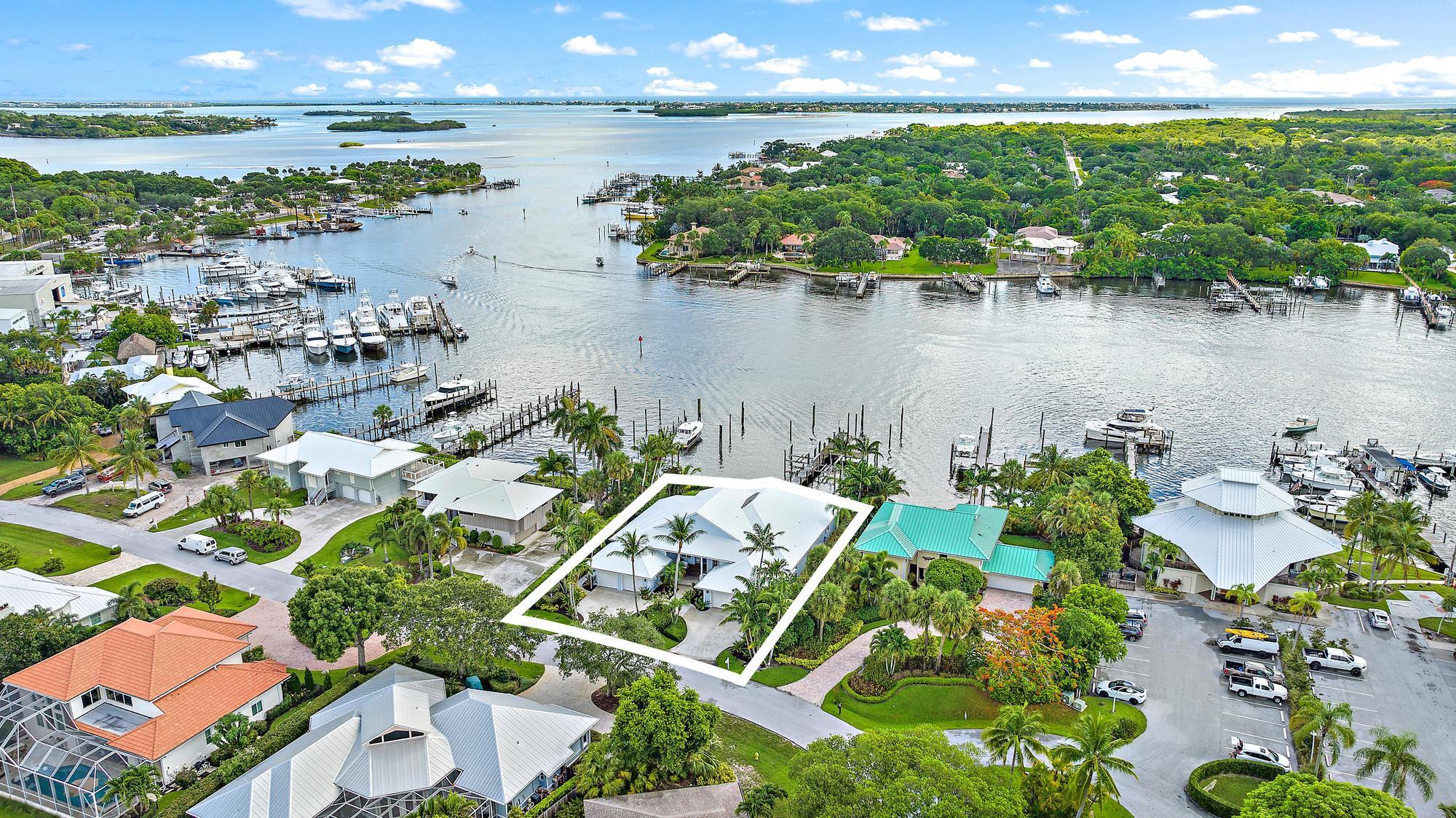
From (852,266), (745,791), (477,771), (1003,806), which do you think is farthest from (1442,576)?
(852,266)

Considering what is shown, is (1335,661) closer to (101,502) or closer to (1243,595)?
(1243,595)

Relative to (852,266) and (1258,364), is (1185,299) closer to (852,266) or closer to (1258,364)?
(1258,364)

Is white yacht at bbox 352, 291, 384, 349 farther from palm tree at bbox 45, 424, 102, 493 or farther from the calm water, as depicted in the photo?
palm tree at bbox 45, 424, 102, 493

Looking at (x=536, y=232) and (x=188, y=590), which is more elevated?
(x=536, y=232)

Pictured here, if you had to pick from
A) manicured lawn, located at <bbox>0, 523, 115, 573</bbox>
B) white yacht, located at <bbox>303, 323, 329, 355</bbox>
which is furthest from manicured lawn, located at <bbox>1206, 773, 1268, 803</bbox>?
white yacht, located at <bbox>303, 323, 329, 355</bbox>

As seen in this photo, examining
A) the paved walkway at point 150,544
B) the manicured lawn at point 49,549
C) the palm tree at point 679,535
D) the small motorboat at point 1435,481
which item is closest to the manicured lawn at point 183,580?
the paved walkway at point 150,544

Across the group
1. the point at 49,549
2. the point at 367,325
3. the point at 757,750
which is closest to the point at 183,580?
the point at 49,549

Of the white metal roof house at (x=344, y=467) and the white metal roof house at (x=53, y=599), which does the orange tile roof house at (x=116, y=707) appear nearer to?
the white metal roof house at (x=53, y=599)
